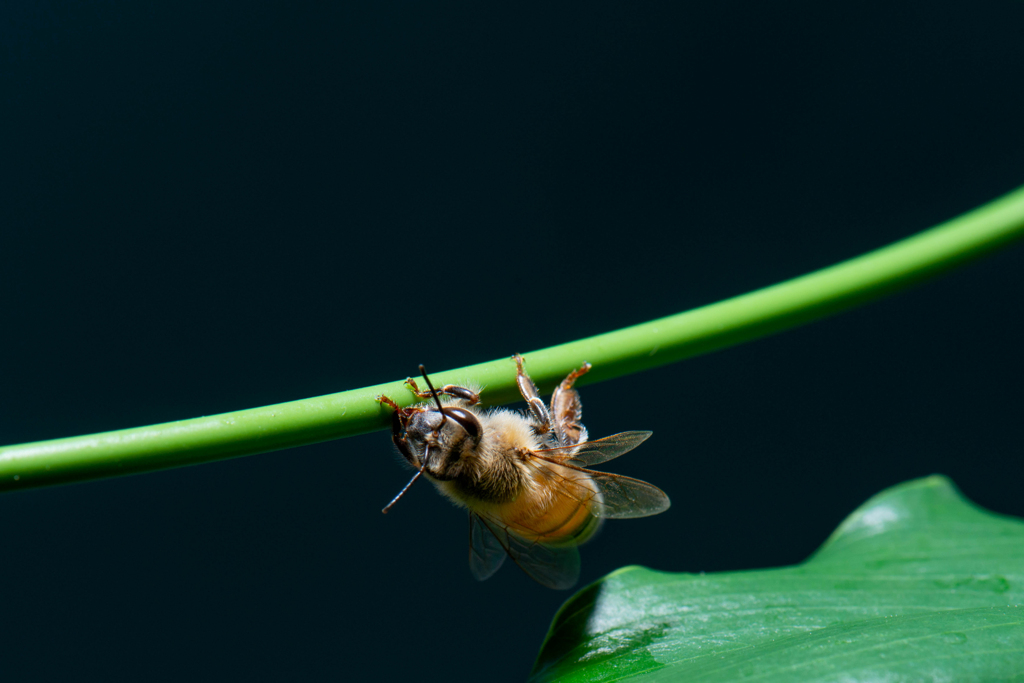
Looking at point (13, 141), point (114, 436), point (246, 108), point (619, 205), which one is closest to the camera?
point (114, 436)

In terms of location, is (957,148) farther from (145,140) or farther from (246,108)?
(145,140)

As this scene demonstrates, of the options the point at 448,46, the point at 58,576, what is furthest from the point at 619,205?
the point at 58,576

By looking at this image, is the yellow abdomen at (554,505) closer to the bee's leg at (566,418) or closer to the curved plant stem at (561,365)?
the bee's leg at (566,418)

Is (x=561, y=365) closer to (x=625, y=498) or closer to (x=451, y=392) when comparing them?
(x=451, y=392)

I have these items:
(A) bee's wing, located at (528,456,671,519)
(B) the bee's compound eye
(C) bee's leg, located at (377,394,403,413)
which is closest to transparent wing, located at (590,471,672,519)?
(A) bee's wing, located at (528,456,671,519)

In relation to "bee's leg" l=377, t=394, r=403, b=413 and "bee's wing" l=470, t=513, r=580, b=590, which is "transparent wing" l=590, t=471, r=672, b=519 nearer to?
"bee's wing" l=470, t=513, r=580, b=590

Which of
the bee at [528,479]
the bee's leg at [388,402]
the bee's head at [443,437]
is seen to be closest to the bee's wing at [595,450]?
the bee at [528,479]

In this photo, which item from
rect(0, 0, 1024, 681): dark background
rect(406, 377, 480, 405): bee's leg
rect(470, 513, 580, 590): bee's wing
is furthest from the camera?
rect(0, 0, 1024, 681): dark background
